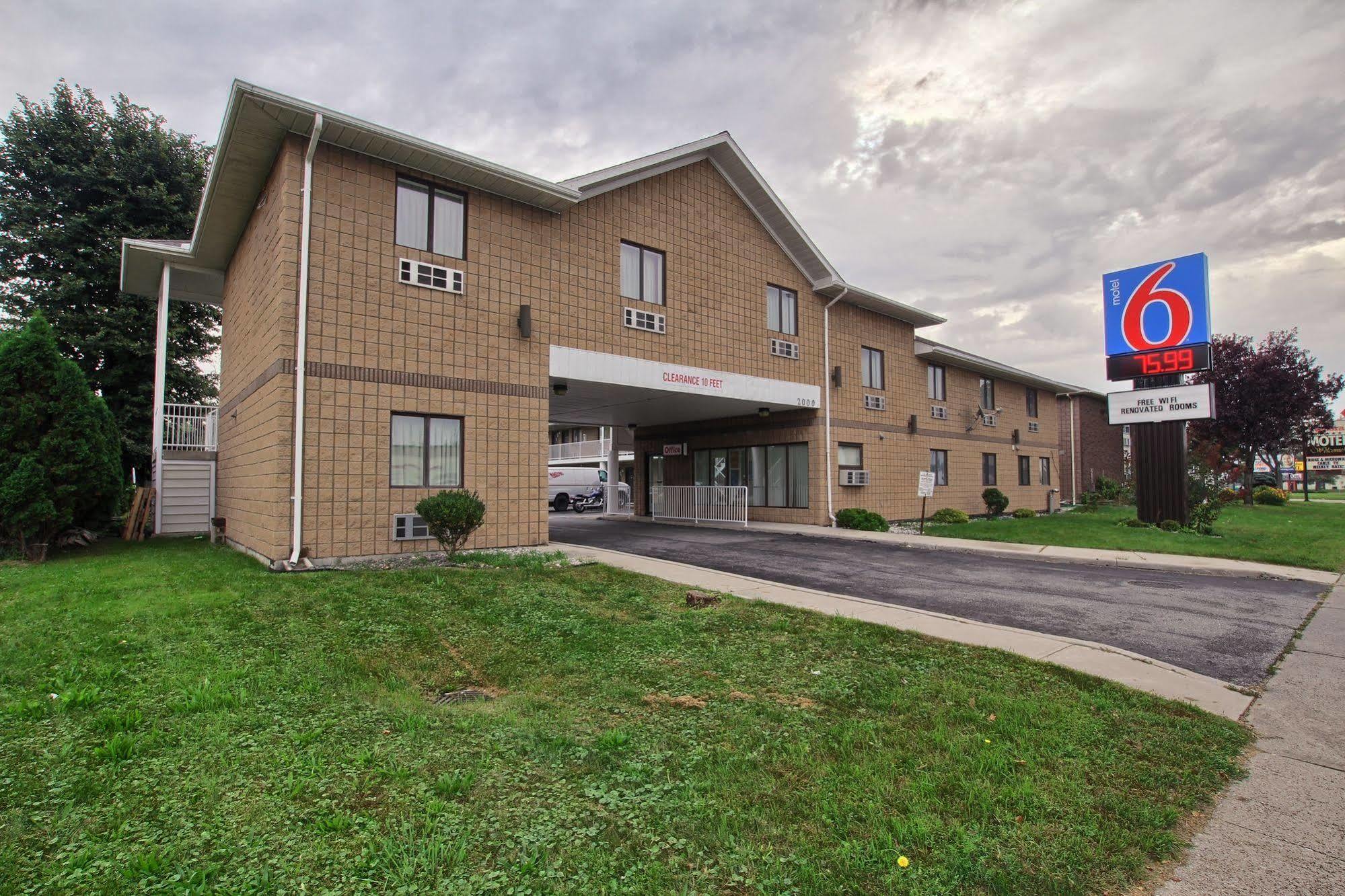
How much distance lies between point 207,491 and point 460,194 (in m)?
10.2

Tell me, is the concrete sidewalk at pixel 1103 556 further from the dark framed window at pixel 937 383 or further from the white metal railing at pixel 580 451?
the white metal railing at pixel 580 451

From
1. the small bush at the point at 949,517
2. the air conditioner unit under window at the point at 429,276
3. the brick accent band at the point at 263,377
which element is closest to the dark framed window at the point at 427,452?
the brick accent band at the point at 263,377

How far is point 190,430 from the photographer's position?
18.1 meters

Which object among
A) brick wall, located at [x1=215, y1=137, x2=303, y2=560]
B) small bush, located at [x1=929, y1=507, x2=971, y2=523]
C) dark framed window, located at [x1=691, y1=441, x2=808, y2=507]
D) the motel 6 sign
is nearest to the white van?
dark framed window, located at [x1=691, y1=441, x2=808, y2=507]

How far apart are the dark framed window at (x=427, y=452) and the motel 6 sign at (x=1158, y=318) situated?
17711 mm

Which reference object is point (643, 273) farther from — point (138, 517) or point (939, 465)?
point (939, 465)

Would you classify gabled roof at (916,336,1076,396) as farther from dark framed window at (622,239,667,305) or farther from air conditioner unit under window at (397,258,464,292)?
air conditioner unit under window at (397,258,464,292)

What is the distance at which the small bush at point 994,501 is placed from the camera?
25.4m

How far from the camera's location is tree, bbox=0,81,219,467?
2066cm

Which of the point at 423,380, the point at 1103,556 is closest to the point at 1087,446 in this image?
the point at 1103,556

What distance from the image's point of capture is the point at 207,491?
1600 cm

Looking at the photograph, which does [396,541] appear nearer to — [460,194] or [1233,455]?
[460,194]

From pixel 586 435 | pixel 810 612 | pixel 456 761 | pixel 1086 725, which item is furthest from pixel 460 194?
pixel 586 435

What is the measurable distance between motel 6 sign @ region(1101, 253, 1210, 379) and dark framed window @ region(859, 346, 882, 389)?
6.33m
